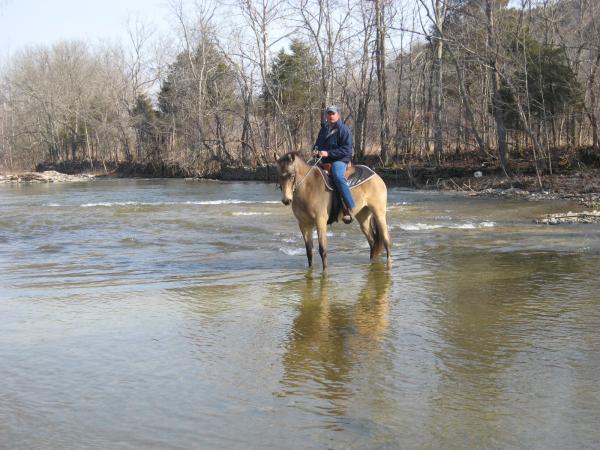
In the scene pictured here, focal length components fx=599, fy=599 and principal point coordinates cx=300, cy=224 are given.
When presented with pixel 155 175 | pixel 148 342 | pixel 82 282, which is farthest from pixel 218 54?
pixel 148 342

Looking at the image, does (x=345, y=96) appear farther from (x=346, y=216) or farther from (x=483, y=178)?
(x=346, y=216)

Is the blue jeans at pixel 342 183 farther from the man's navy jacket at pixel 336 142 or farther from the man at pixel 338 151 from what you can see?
the man's navy jacket at pixel 336 142

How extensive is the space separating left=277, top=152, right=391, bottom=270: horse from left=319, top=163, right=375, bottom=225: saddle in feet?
0.22

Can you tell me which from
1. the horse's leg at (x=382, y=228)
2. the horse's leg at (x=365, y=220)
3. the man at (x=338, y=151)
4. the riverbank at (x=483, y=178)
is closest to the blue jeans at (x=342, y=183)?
the man at (x=338, y=151)

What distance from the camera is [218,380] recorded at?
433 centimetres

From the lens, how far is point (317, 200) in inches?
344

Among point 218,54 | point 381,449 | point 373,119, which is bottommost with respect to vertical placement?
point 381,449

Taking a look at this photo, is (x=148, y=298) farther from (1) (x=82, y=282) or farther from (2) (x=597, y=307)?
(2) (x=597, y=307)

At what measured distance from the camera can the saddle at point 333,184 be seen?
9.08 metres

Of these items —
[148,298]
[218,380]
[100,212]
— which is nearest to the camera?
[218,380]

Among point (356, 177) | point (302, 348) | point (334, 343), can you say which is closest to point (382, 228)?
point (356, 177)

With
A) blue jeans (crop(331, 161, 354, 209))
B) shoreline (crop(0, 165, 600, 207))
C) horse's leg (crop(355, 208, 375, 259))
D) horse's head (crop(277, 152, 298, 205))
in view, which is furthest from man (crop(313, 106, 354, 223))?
shoreline (crop(0, 165, 600, 207))

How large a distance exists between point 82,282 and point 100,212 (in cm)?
1228

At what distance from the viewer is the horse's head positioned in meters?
8.28
